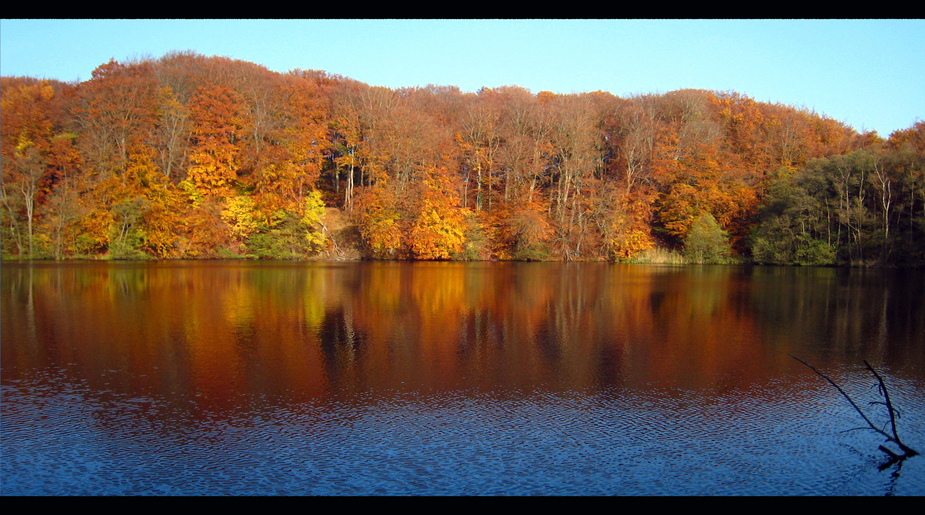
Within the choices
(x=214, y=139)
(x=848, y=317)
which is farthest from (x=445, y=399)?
(x=214, y=139)

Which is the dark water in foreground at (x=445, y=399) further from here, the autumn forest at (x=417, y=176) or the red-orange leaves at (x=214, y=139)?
the red-orange leaves at (x=214, y=139)

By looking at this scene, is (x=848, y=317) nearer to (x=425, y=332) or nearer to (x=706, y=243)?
(x=425, y=332)

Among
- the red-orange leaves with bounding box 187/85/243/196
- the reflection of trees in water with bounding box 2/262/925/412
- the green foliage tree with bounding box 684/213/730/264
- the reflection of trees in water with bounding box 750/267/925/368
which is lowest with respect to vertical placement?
the reflection of trees in water with bounding box 2/262/925/412

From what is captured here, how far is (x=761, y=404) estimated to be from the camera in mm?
7121

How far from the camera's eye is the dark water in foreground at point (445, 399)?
16.5ft

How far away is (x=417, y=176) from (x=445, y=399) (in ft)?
114

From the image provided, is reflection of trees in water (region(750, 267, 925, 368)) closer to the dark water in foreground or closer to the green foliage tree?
the dark water in foreground

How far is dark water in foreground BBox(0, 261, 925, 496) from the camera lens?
197 inches

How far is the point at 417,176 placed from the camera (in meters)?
40.9

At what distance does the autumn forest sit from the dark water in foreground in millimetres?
23914

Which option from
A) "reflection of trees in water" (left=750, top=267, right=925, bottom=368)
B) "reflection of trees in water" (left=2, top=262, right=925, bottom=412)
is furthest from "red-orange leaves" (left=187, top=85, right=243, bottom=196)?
"reflection of trees in water" (left=750, top=267, right=925, bottom=368)

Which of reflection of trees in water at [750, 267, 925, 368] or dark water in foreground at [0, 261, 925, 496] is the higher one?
reflection of trees in water at [750, 267, 925, 368]

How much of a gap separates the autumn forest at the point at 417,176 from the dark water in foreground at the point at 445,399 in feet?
78.5
